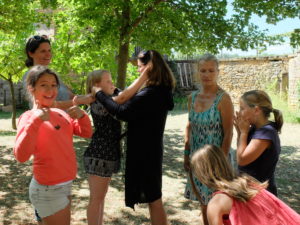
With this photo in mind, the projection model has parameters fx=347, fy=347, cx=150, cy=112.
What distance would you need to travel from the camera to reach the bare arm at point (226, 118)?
9.91 feet

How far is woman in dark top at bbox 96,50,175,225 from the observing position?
2854mm

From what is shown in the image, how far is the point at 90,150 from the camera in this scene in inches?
120

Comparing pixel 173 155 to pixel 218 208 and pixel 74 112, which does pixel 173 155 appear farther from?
pixel 218 208

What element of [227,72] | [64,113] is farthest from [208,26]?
[227,72]

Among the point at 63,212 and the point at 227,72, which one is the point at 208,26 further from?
the point at 227,72

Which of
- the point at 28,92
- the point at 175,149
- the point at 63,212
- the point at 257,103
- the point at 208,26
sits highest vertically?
the point at 208,26

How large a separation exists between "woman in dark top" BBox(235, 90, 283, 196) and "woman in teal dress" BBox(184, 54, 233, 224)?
5.5 inches

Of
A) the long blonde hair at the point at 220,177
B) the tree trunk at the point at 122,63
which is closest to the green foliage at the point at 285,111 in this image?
the tree trunk at the point at 122,63

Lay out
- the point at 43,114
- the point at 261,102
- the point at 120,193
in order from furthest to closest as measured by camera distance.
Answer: the point at 120,193 < the point at 261,102 < the point at 43,114

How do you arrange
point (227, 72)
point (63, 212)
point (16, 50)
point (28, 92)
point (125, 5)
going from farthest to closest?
1. point (227, 72)
2. point (16, 50)
3. point (125, 5)
4. point (28, 92)
5. point (63, 212)

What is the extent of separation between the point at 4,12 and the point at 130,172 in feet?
23.3

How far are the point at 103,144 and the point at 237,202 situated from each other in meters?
1.34

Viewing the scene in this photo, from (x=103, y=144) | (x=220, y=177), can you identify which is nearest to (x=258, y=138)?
(x=220, y=177)

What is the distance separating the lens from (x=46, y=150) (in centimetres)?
236
